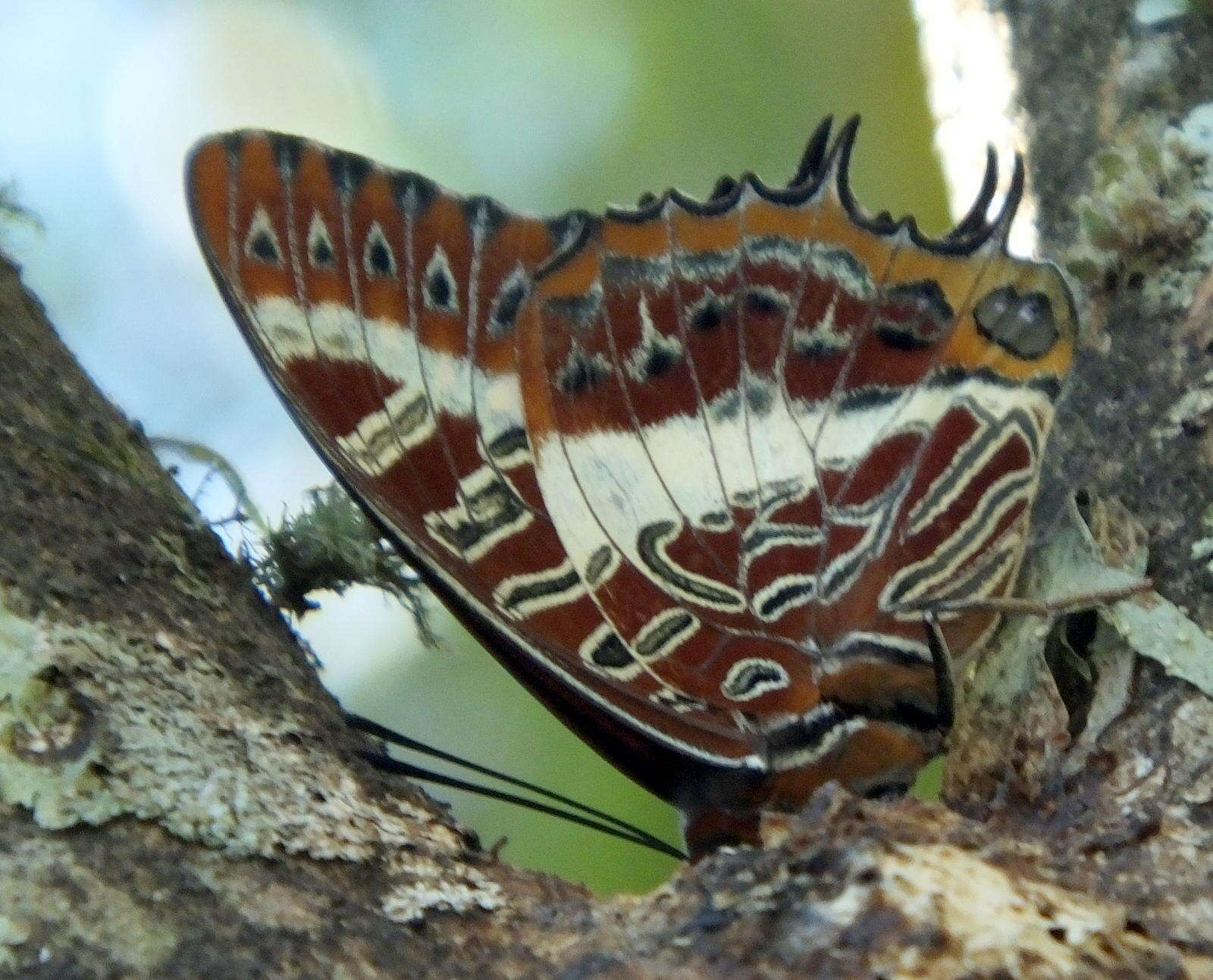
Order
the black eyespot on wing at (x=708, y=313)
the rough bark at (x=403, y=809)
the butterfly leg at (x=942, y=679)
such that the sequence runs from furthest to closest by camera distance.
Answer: the black eyespot on wing at (x=708, y=313)
the butterfly leg at (x=942, y=679)
the rough bark at (x=403, y=809)

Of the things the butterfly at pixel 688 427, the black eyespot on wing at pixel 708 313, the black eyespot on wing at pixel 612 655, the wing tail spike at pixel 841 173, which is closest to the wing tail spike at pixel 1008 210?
the butterfly at pixel 688 427

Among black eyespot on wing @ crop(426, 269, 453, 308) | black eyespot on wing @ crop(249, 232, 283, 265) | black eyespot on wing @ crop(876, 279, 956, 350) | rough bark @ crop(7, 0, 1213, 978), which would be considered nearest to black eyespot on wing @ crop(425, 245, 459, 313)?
black eyespot on wing @ crop(426, 269, 453, 308)

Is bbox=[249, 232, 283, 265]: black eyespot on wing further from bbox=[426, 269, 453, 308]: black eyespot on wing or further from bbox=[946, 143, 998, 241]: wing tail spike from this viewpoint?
bbox=[946, 143, 998, 241]: wing tail spike

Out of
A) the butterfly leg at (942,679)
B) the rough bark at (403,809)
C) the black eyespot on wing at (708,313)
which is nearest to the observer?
the rough bark at (403,809)

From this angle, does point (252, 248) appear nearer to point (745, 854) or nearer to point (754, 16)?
point (745, 854)

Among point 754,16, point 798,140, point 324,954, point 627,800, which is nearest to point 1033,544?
point 324,954

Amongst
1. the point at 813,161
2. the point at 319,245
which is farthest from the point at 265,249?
the point at 813,161

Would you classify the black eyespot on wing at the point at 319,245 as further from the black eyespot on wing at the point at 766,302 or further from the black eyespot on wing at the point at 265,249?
the black eyespot on wing at the point at 766,302
